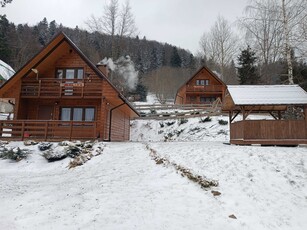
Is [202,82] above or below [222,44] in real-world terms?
below

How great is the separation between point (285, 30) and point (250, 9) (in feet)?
13.8

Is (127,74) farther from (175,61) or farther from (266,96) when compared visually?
(266,96)

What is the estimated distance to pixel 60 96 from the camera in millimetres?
16891

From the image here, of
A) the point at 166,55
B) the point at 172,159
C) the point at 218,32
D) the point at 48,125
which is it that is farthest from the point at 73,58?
the point at 166,55

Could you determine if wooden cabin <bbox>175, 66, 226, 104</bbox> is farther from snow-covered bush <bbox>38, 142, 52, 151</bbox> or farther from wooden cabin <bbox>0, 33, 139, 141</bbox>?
snow-covered bush <bbox>38, 142, 52, 151</bbox>

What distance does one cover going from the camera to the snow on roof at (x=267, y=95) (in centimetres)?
1260

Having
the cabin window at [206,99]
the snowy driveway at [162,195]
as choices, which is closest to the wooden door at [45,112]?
the snowy driveway at [162,195]

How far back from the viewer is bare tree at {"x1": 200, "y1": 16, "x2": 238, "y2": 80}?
132 ft

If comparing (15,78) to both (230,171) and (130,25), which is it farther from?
(130,25)

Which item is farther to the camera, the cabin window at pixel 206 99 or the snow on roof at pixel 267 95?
the cabin window at pixel 206 99

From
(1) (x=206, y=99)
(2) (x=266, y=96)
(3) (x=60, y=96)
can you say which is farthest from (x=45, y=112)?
(1) (x=206, y=99)

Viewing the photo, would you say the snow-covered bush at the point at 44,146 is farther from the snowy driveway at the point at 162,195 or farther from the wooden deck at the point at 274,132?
the wooden deck at the point at 274,132

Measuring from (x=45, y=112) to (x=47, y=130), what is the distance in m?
3.24

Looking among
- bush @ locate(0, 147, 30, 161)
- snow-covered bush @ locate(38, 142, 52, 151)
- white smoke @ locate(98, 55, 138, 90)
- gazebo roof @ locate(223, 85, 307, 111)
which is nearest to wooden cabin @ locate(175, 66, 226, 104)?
white smoke @ locate(98, 55, 138, 90)
